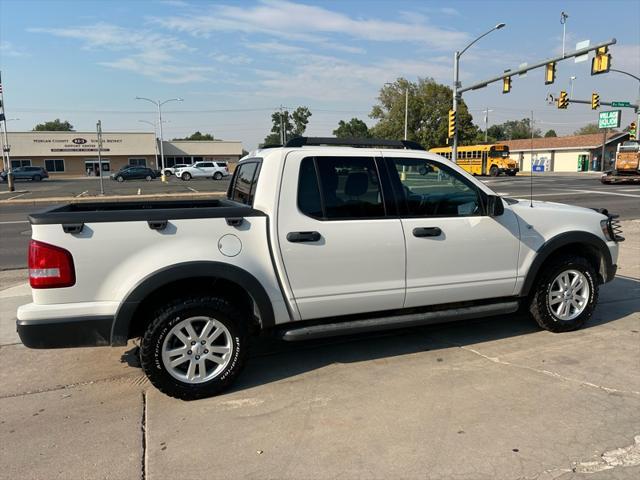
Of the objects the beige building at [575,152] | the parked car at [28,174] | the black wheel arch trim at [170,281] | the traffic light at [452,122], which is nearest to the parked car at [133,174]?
the parked car at [28,174]

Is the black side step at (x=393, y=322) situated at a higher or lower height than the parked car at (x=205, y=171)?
lower

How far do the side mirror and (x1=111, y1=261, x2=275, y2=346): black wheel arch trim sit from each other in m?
2.08

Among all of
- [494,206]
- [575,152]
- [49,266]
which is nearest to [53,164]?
[575,152]

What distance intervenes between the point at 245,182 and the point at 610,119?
2353 inches

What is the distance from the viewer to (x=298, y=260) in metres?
3.73

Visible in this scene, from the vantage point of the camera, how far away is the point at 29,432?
3.22 m

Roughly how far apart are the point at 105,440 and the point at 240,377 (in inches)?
44.9

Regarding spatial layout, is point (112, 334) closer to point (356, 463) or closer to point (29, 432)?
point (29, 432)

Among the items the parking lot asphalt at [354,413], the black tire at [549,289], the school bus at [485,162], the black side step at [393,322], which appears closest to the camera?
the parking lot asphalt at [354,413]

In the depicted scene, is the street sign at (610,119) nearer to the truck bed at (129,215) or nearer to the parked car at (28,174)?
the truck bed at (129,215)

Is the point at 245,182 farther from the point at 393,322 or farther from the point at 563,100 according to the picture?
the point at 563,100

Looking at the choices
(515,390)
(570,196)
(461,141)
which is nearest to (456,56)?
(570,196)

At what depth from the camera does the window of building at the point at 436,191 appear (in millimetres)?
4168

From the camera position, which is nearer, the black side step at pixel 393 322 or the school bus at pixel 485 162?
the black side step at pixel 393 322
